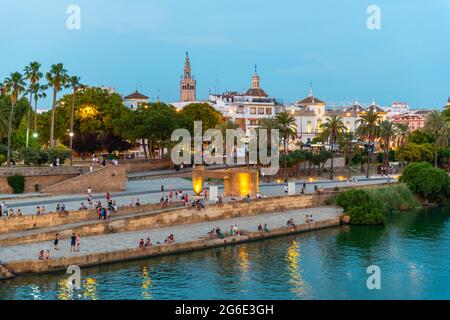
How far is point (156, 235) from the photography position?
44219 mm

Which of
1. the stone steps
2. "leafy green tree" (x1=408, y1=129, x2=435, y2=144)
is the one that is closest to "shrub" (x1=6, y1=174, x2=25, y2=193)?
the stone steps

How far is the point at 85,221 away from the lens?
144ft

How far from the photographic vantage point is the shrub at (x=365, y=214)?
2153 inches

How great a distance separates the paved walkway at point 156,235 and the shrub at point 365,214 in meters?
1.41

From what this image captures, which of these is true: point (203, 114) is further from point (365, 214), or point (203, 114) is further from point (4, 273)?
point (4, 273)

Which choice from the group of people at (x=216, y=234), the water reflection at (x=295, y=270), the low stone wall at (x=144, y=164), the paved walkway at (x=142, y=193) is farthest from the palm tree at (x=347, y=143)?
the group of people at (x=216, y=234)

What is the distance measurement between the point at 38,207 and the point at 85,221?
3.30 metres

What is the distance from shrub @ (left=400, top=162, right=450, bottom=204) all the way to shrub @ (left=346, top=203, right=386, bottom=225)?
12263 millimetres

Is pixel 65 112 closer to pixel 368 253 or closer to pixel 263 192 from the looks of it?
pixel 263 192

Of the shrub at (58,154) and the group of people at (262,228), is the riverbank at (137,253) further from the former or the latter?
the shrub at (58,154)

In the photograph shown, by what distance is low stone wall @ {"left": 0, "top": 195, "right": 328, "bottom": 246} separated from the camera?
40250mm

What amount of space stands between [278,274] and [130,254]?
9292 mm
